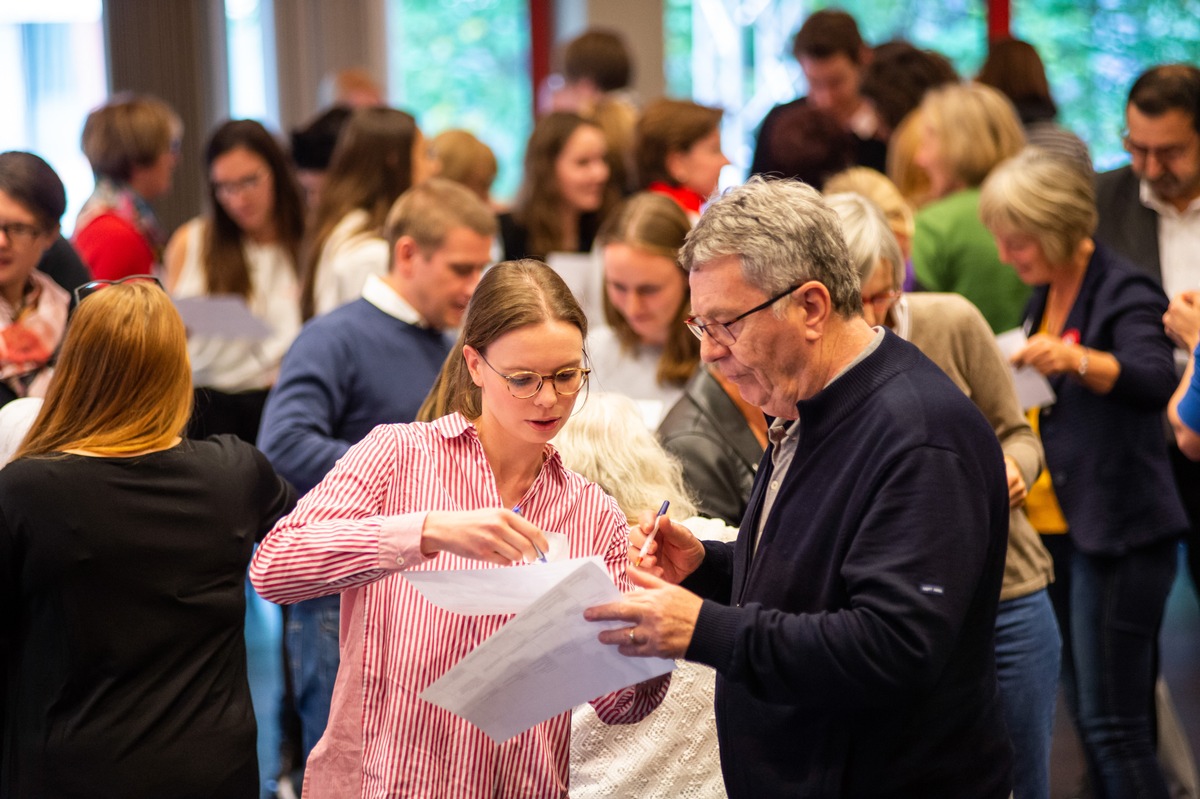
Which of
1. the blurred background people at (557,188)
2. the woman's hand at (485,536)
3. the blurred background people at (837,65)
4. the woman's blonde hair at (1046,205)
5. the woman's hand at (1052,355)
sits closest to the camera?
the woman's hand at (485,536)

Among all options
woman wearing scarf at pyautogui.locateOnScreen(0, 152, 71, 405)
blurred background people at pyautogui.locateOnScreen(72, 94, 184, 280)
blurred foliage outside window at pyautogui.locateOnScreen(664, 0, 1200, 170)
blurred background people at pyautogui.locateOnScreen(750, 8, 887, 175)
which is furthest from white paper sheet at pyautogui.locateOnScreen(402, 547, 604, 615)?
blurred foliage outside window at pyautogui.locateOnScreen(664, 0, 1200, 170)

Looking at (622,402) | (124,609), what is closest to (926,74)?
(622,402)

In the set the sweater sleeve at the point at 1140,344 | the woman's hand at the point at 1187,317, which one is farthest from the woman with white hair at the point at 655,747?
the sweater sleeve at the point at 1140,344

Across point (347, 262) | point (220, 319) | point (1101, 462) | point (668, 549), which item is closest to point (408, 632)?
point (668, 549)

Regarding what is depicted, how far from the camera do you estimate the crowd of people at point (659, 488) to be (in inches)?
71.2

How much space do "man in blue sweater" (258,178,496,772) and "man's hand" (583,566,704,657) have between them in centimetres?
150

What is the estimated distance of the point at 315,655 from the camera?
3.28m

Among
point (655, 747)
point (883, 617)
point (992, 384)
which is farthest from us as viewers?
point (992, 384)

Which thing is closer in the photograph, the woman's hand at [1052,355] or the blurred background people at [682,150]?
the woman's hand at [1052,355]

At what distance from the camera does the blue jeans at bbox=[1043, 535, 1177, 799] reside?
325 cm

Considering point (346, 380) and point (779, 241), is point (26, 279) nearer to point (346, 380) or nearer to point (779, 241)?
point (346, 380)

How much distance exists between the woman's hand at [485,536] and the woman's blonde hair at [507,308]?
1.29ft

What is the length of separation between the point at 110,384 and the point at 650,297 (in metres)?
1.62

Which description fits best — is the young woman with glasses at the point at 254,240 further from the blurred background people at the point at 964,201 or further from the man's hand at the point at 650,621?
the man's hand at the point at 650,621
